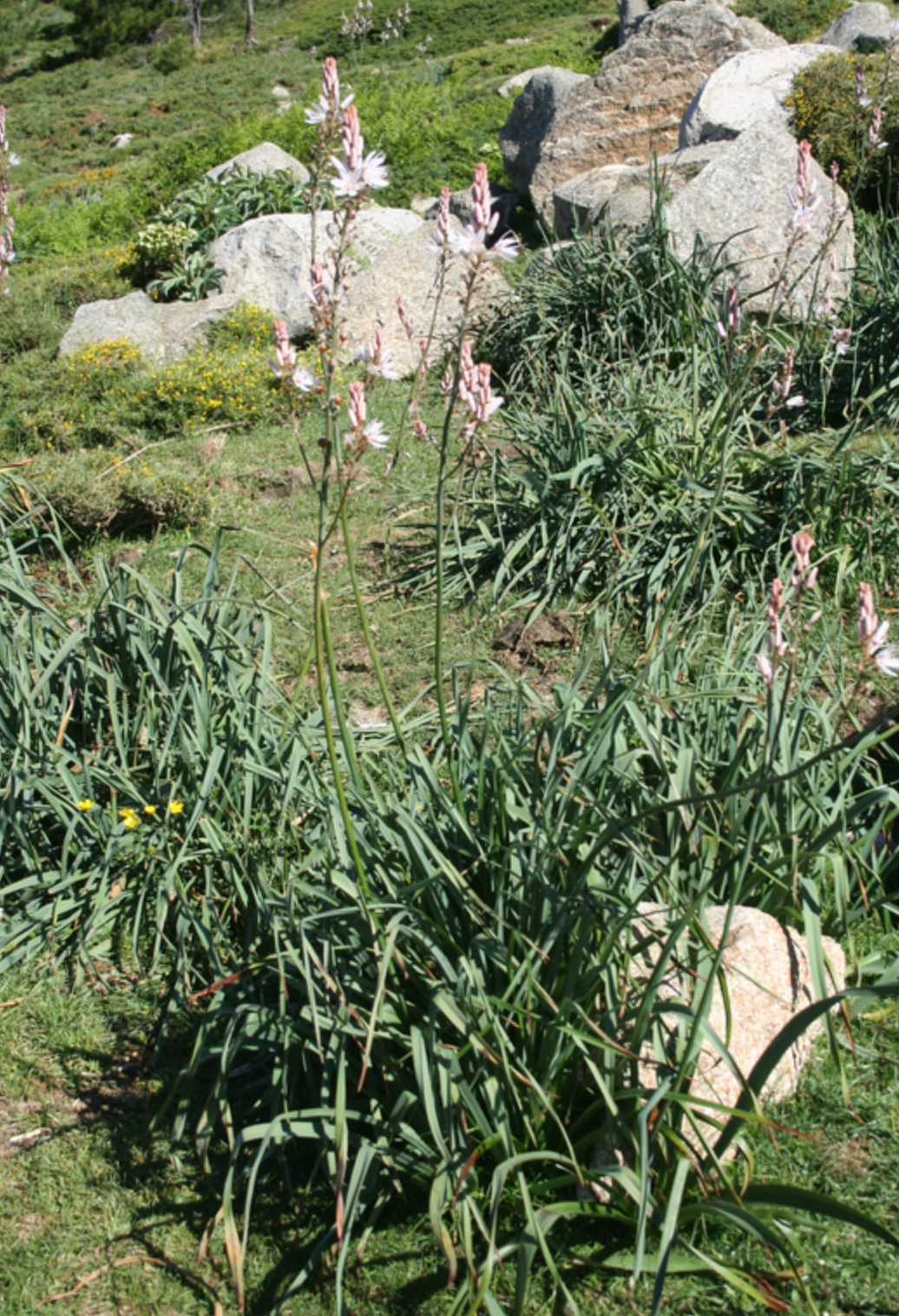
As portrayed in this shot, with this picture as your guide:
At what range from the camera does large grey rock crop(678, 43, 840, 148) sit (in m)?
9.84

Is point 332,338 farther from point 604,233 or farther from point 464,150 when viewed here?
point 464,150

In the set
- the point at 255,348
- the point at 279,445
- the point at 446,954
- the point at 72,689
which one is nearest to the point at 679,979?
the point at 446,954

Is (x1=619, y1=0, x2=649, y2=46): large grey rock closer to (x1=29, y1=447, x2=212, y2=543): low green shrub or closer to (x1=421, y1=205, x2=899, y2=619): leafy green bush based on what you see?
(x1=421, y1=205, x2=899, y2=619): leafy green bush

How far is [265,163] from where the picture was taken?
42.7 ft

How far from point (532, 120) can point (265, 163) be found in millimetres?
3573

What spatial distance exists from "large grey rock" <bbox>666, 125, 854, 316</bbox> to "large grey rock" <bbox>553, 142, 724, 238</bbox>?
243 mm

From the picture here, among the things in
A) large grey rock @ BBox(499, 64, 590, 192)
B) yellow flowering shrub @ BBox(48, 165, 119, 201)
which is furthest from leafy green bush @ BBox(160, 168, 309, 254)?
yellow flowering shrub @ BBox(48, 165, 119, 201)

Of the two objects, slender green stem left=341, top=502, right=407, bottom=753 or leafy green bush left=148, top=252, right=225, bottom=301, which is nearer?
slender green stem left=341, top=502, right=407, bottom=753

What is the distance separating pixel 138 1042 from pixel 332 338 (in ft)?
7.17

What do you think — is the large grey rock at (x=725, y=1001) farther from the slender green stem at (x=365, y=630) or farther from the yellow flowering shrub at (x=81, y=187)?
the yellow flowering shrub at (x=81, y=187)

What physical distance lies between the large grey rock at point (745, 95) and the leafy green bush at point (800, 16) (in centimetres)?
852

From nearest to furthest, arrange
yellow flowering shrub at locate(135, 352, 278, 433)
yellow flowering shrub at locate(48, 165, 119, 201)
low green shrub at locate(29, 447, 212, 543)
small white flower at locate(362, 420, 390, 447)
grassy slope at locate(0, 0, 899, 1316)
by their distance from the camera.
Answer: small white flower at locate(362, 420, 390, 447), grassy slope at locate(0, 0, 899, 1316), low green shrub at locate(29, 447, 212, 543), yellow flowering shrub at locate(135, 352, 278, 433), yellow flowering shrub at locate(48, 165, 119, 201)

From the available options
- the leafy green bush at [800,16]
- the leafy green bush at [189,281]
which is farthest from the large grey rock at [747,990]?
the leafy green bush at [800,16]

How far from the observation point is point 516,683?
3062mm
